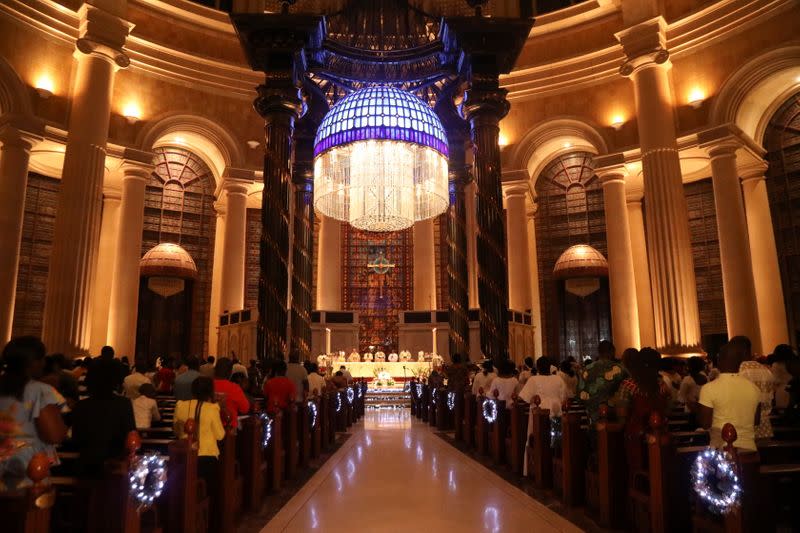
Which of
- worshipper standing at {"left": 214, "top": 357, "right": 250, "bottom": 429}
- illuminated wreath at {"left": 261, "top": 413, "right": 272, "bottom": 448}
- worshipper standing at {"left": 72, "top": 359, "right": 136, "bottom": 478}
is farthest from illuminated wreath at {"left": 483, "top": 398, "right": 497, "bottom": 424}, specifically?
worshipper standing at {"left": 72, "top": 359, "right": 136, "bottom": 478}

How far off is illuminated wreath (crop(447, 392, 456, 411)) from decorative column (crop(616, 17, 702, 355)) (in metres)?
6.05

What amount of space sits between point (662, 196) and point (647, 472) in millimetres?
11023

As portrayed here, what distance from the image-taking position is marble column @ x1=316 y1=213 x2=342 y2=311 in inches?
711

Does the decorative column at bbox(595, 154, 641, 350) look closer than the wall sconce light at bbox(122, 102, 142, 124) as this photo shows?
No

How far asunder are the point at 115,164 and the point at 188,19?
4885mm

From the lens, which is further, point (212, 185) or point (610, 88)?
point (212, 185)

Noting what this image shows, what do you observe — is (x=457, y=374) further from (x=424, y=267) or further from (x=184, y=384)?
(x=424, y=267)

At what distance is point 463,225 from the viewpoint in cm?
1290

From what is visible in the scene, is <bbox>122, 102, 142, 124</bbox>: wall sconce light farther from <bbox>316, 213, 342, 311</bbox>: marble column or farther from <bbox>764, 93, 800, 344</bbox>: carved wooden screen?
<bbox>764, 93, 800, 344</bbox>: carved wooden screen

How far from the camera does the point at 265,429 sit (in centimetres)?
530

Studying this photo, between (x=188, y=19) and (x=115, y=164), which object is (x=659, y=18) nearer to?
(x=188, y=19)

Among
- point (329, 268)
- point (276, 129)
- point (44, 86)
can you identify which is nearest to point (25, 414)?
point (276, 129)

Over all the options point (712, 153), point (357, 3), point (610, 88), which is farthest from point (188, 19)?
point (712, 153)

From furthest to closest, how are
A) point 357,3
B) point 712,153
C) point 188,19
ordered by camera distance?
point 188,19, point 712,153, point 357,3
